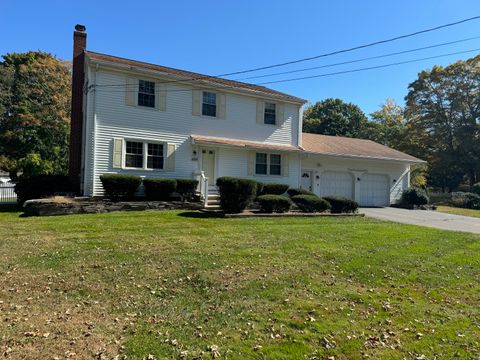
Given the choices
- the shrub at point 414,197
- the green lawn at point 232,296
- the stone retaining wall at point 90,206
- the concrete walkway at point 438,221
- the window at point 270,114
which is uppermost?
the window at point 270,114

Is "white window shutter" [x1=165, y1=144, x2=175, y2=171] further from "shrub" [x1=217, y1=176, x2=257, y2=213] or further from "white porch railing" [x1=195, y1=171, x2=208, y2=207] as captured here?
"shrub" [x1=217, y1=176, x2=257, y2=213]

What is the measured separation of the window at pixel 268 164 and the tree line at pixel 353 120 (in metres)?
13.5

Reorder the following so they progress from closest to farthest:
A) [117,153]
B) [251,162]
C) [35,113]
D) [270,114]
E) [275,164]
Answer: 1. [117,153]
2. [251,162]
3. [275,164]
4. [270,114]
5. [35,113]

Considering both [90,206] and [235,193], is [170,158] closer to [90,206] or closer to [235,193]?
[90,206]

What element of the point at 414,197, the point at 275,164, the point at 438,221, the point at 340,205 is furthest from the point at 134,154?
the point at 414,197

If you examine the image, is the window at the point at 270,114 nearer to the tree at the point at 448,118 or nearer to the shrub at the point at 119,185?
the shrub at the point at 119,185

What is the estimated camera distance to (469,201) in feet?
81.7

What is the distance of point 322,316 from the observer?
479 centimetres

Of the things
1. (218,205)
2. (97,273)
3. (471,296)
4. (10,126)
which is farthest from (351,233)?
(10,126)

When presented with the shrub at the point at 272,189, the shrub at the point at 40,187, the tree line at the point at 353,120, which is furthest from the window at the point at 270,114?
the tree line at the point at 353,120

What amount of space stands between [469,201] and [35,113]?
3248 centimetres

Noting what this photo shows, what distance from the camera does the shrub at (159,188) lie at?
48.1 feet

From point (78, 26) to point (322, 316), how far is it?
17.9m

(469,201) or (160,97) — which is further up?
(160,97)
